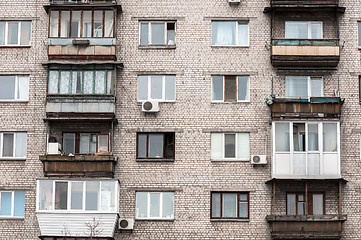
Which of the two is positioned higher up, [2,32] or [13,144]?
[2,32]

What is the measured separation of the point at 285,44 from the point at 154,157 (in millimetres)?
7941

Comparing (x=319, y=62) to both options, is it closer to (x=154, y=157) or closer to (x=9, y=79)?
(x=154, y=157)

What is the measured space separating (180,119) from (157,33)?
171 inches

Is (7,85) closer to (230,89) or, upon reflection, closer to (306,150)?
(230,89)

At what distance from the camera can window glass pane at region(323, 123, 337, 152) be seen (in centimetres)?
4081

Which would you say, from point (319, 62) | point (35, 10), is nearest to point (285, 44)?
point (319, 62)

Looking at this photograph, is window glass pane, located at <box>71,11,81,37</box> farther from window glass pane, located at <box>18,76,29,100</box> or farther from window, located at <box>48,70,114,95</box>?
window glass pane, located at <box>18,76,29,100</box>

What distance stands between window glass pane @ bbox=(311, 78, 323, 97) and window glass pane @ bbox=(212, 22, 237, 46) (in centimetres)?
415

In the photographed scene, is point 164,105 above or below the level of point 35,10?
below

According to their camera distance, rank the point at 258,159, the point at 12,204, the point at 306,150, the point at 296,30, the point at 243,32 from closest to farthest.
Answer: the point at 306,150 < the point at 258,159 < the point at 12,204 < the point at 296,30 < the point at 243,32

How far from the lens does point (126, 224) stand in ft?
133

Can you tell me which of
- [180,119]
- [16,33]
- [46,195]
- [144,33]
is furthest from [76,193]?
[16,33]

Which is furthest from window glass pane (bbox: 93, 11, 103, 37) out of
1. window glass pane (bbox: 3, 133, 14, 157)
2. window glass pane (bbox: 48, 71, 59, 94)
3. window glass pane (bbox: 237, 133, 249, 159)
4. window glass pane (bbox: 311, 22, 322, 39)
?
window glass pane (bbox: 311, 22, 322, 39)

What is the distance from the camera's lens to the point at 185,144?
136 feet
